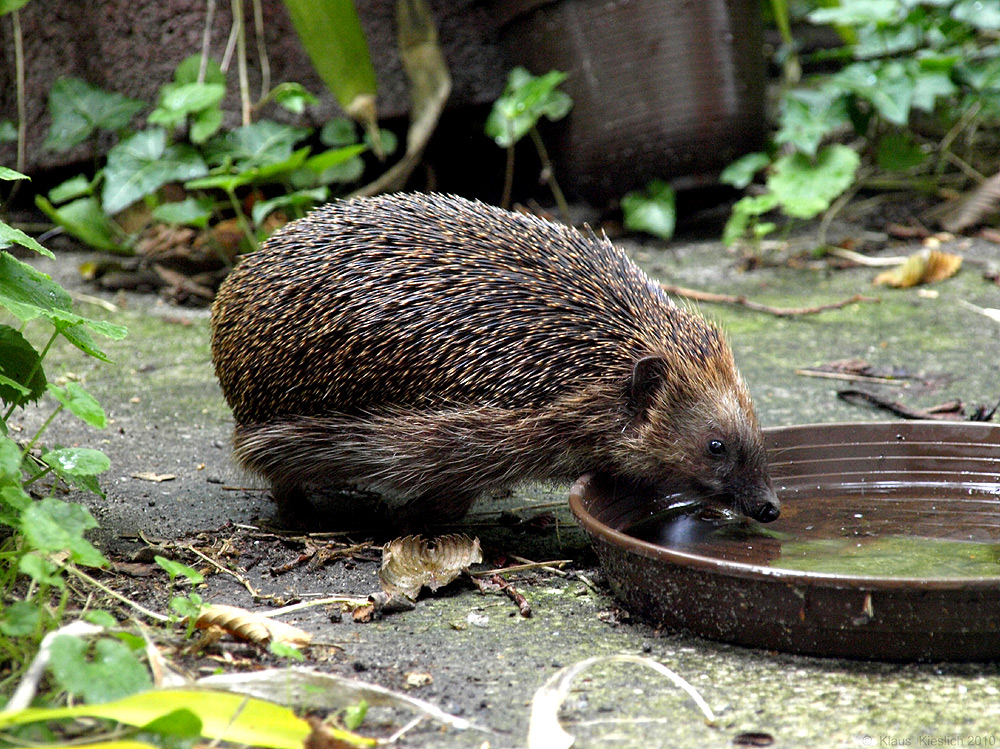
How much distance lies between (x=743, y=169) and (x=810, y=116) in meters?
0.72

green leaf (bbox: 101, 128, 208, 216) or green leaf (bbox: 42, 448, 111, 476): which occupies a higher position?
green leaf (bbox: 101, 128, 208, 216)

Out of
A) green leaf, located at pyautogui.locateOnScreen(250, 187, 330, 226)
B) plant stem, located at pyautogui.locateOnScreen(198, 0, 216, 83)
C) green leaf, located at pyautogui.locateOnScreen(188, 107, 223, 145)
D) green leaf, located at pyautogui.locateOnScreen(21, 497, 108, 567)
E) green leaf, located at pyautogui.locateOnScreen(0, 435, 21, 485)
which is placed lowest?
green leaf, located at pyautogui.locateOnScreen(250, 187, 330, 226)

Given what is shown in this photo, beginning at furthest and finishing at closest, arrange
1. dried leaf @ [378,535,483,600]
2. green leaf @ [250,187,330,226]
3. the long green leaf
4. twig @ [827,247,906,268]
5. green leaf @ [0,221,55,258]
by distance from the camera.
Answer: twig @ [827,247,906,268] → green leaf @ [250,187,330,226] → dried leaf @ [378,535,483,600] → green leaf @ [0,221,55,258] → the long green leaf

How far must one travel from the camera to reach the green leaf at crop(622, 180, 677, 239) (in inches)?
370

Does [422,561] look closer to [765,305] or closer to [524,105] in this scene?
[765,305]

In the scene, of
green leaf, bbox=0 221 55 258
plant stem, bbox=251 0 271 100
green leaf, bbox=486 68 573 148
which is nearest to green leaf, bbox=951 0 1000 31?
green leaf, bbox=486 68 573 148

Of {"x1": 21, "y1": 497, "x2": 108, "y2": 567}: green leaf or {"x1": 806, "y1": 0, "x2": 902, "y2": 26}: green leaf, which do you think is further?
{"x1": 806, "y1": 0, "x2": 902, "y2": 26}: green leaf

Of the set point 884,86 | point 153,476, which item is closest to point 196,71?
point 153,476

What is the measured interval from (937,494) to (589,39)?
582cm

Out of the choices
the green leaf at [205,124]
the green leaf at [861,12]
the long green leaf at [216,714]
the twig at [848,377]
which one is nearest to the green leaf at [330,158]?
the green leaf at [205,124]

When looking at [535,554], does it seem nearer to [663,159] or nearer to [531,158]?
[663,159]

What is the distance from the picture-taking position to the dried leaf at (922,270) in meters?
8.53

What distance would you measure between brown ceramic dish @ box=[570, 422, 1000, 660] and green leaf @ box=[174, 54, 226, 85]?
532 centimetres

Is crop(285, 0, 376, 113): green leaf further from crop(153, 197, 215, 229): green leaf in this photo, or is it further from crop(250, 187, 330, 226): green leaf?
crop(153, 197, 215, 229): green leaf
